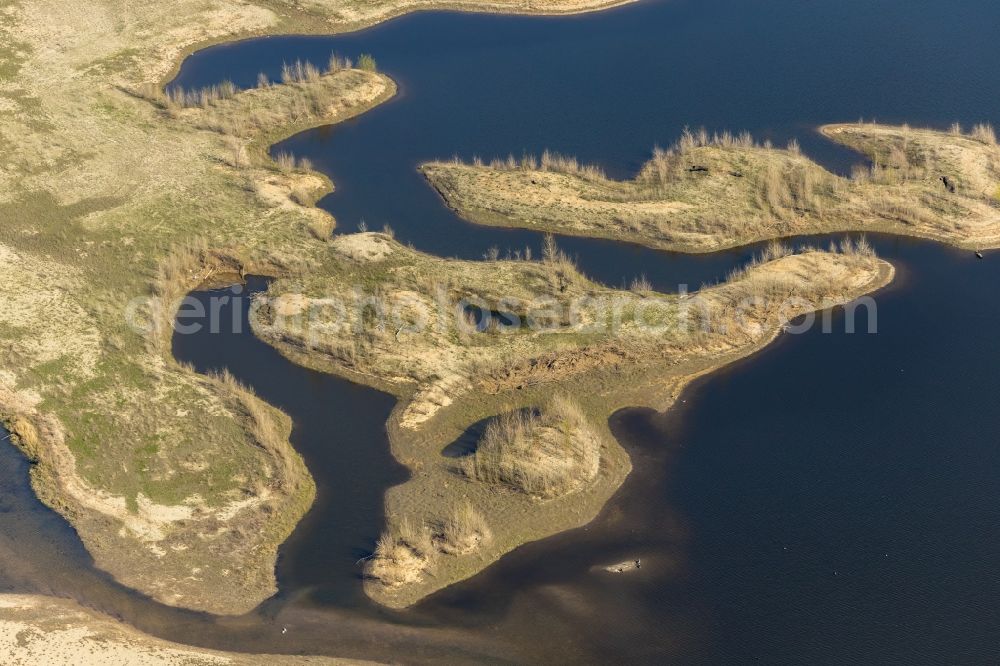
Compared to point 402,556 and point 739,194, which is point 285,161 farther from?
point 402,556

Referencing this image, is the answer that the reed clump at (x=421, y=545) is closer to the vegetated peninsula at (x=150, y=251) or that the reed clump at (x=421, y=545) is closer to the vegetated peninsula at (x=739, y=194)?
the vegetated peninsula at (x=150, y=251)

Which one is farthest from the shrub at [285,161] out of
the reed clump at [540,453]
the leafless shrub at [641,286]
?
the reed clump at [540,453]

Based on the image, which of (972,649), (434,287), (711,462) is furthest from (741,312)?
(972,649)

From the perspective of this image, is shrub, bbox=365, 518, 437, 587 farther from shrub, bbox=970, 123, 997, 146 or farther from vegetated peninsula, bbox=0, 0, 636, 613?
shrub, bbox=970, 123, 997, 146

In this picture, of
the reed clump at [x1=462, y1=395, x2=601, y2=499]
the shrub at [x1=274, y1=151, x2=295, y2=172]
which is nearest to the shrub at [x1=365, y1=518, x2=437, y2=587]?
the reed clump at [x1=462, y1=395, x2=601, y2=499]

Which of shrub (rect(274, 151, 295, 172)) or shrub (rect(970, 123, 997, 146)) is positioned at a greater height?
shrub (rect(274, 151, 295, 172))
